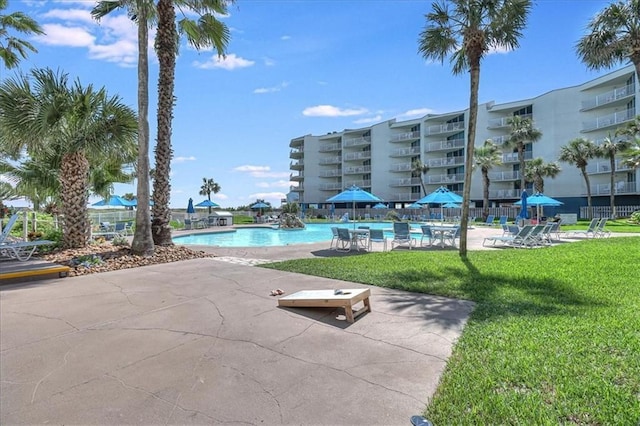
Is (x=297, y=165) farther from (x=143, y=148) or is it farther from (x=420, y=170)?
(x=143, y=148)

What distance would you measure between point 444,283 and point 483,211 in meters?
38.9

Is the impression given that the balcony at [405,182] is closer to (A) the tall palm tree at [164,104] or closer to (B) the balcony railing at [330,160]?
(B) the balcony railing at [330,160]

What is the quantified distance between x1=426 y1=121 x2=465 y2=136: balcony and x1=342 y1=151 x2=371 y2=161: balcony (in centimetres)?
1090

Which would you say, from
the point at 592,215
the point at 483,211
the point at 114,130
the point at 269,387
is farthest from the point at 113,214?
the point at 592,215

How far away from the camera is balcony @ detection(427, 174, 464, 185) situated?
50088 mm

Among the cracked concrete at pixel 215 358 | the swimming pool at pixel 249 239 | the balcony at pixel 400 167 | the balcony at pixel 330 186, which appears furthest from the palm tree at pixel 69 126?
the balcony at pixel 330 186

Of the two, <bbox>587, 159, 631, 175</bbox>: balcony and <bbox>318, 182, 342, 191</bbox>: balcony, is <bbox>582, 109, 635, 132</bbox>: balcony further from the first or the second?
<bbox>318, 182, 342, 191</bbox>: balcony

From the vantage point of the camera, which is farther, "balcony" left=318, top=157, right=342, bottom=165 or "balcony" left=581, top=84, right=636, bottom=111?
"balcony" left=318, top=157, right=342, bottom=165

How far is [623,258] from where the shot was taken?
31.2 feet

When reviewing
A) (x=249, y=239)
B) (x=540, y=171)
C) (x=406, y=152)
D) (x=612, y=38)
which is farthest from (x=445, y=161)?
(x=612, y=38)

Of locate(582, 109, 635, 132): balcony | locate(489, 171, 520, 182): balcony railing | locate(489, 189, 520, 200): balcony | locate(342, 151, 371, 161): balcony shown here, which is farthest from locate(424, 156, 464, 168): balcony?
locate(582, 109, 635, 132): balcony

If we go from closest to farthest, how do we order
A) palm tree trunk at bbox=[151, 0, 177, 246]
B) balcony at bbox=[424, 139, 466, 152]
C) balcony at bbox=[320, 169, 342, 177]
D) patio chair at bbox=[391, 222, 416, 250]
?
1. palm tree trunk at bbox=[151, 0, 177, 246]
2. patio chair at bbox=[391, 222, 416, 250]
3. balcony at bbox=[424, 139, 466, 152]
4. balcony at bbox=[320, 169, 342, 177]

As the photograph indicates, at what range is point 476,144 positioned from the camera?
48594mm

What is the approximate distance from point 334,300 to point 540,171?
42800 mm
